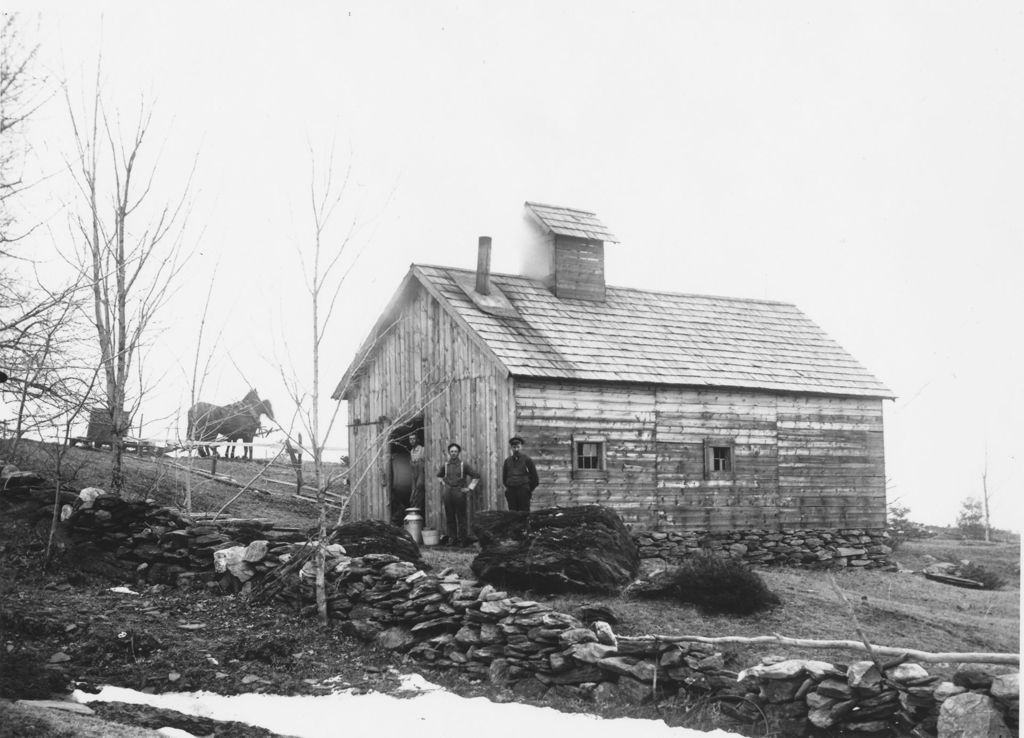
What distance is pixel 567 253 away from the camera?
2133cm

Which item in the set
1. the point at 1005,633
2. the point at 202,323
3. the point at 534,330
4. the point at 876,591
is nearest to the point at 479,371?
the point at 534,330

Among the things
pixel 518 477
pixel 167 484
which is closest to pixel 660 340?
pixel 518 477

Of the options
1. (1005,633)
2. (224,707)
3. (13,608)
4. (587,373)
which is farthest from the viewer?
(587,373)

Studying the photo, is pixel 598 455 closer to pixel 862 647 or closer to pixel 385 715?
pixel 862 647

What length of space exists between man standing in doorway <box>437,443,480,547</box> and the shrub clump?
5323 mm

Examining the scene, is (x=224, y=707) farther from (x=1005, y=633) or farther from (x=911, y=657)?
(x=1005, y=633)

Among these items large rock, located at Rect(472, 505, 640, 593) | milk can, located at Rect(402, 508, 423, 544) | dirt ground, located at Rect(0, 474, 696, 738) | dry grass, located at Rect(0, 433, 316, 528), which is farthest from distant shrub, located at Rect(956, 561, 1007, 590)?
dry grass, located at Rect(0, 433, 316, 528)

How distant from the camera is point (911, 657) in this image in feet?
25.7

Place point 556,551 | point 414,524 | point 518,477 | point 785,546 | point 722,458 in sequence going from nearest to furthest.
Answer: point 556,551, point 518,477, point 414,524, point 722,458, point 785,546

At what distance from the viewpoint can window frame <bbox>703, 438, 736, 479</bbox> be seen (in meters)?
19.6

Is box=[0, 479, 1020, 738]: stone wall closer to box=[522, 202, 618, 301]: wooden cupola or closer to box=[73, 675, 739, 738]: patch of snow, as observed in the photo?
box=[73, 675, 739, 738]: patch of snow

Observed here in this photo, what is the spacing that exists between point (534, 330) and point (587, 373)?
1.56 meters

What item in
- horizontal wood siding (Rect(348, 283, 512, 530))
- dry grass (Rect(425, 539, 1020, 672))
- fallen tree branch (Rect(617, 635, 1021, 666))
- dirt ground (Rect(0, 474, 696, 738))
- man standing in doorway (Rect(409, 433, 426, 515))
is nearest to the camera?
fallen tree branch (Rect(617, 635, 1021, 666))

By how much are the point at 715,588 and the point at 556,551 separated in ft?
7.24
